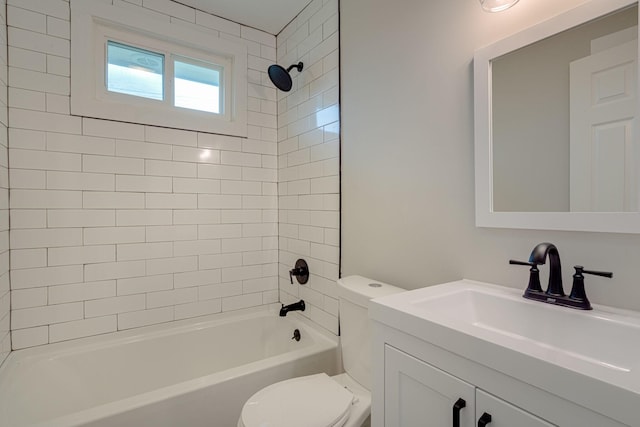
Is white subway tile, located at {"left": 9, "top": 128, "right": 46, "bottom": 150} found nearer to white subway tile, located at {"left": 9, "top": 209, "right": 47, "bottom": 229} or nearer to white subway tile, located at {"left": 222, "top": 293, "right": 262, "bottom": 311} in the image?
white subway tile, located at {"left": 9, "top": 209, "right": 47, "bottom": 229}

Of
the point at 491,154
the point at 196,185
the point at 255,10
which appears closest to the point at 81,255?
the point at 196,185

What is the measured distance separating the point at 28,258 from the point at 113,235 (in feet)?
1.31

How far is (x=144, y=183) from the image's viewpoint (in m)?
1.98

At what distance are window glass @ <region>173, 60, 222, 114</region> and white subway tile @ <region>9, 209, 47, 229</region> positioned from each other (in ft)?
3.36

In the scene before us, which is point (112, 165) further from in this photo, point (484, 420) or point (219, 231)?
point (484, 420)

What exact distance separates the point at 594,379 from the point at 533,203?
623 millimetres

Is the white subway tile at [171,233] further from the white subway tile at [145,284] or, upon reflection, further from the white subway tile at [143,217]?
the white subway tile at [145,284]

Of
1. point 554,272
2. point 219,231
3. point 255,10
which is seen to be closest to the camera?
point 554,272

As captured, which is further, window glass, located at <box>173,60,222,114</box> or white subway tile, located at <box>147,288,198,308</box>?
window glass, located at <box>173,60,222,114</box>

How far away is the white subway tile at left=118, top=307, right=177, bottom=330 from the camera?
193 centimetres

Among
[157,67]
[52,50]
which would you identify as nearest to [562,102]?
[157,67]

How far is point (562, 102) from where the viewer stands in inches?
38.2

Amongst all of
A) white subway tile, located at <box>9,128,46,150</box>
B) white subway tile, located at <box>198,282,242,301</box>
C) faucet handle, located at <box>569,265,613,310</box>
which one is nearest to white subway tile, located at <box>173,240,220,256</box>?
white subway tile, located at <box>198,282,242,301</box>

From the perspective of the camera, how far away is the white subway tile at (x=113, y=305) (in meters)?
1.84
